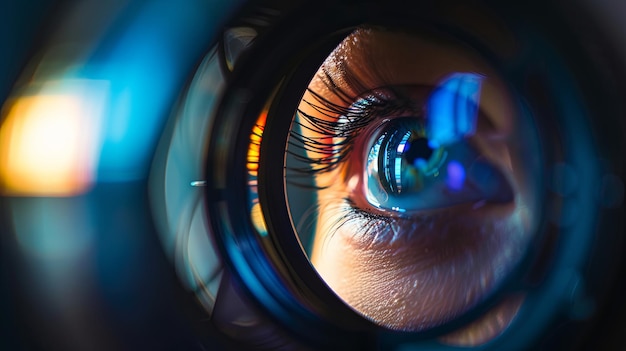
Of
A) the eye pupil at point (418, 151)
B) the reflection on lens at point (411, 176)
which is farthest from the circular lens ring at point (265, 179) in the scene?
the eye pupil at point (418, 151)

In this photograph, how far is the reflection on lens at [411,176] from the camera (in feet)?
1.50

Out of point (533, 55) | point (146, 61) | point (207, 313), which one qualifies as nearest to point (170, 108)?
point (146, 61)

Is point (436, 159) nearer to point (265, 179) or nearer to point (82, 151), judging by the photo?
point (265, 179)

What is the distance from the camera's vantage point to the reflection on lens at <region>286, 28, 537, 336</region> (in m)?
0.46

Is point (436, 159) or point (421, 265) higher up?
point (436, 159)

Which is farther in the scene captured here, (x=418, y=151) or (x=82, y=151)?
(x=418, y=151)

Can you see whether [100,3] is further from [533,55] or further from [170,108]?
[533,55]

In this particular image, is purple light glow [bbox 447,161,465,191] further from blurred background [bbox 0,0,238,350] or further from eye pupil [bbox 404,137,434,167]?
blurred background [bbox 0,0,238,350]

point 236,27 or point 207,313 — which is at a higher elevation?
point 236,27

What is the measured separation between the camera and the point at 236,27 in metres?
0.40

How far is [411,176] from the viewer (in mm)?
507

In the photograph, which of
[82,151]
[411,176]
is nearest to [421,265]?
[411,176]

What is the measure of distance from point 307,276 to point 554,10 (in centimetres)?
31

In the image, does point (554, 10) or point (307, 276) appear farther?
point (307, 276)
